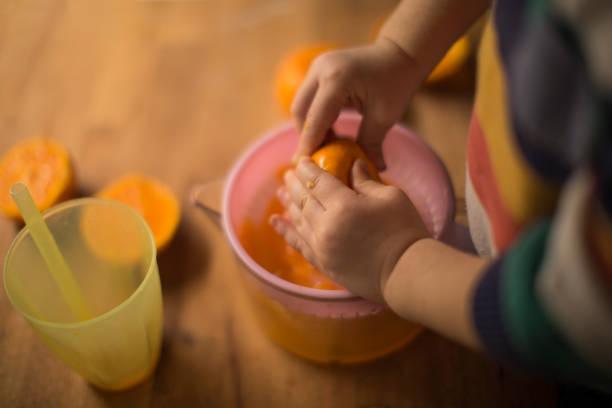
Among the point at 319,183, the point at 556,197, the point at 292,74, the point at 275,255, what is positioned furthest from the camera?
the point at 292,74

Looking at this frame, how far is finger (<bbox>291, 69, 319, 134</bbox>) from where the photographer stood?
1.77ft

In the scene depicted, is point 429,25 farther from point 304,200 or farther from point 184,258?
point 184,258

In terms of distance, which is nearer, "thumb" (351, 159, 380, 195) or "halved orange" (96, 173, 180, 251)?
"thumb" (351, 159, 380, 195)

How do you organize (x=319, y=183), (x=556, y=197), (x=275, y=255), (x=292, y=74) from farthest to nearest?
(x=292, y=74)
(x=275, y=255)
(x=319, y=183)
(x=556, y=197)

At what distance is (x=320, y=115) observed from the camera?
518 millimetres

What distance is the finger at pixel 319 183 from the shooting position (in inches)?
17.8

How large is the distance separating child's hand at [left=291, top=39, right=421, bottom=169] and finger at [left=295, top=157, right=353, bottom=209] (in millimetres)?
52

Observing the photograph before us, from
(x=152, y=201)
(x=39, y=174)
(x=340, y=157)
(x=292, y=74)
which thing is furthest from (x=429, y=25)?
(x=39, y=174)

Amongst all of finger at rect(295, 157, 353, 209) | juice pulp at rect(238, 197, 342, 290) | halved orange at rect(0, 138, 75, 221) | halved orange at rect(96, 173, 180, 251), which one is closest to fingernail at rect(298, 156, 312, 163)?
finger at rect(295, 157, 353, 209)

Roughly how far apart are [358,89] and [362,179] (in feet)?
0.33

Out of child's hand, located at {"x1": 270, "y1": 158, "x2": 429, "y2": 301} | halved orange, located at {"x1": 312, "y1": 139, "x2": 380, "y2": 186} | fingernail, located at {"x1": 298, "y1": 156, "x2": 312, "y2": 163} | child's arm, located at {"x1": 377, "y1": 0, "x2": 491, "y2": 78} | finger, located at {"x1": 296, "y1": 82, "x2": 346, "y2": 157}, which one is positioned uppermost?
child's arm, located at {"x1": 377, "y1": 0, "x2": 491, "y2": 78}

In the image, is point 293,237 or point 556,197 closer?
point 556,197

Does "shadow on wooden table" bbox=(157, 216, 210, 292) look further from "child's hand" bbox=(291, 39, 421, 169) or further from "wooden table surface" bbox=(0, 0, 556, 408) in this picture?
"child's hand" bbox=(291, 39, 421, 169)

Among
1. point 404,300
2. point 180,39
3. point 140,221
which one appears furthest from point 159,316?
point 180,39
